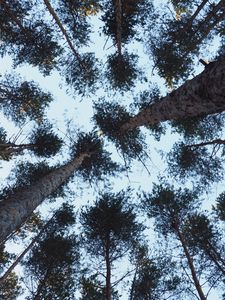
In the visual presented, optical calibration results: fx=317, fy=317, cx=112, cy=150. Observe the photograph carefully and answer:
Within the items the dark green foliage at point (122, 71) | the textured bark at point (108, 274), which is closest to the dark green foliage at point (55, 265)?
the textured bark at point (108, 274)

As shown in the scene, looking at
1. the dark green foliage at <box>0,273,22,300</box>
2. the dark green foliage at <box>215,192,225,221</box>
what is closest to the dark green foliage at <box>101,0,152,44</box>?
the dark green foliage at <box>215,192,225,221</box>

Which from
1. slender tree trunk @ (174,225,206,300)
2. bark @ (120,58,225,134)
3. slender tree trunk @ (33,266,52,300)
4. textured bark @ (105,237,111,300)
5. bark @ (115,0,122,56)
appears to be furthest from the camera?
slender tree trunk @ (33,266,52,300)

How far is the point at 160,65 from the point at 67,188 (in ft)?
23.2

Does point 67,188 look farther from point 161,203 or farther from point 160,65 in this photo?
point 160,65

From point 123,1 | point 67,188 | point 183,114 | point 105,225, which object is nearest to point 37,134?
point 67,188

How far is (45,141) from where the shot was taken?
13430 millimetres

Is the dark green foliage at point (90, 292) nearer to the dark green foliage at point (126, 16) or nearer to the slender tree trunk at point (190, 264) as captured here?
the slender tree trunk at point (190, 264)

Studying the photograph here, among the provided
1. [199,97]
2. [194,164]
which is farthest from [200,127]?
[199,97]

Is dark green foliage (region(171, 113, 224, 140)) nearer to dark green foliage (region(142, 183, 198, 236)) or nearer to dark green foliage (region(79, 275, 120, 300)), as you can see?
dark green foliage (region(142, 183, 198, 236))

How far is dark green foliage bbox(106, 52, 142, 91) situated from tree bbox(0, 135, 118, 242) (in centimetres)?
259

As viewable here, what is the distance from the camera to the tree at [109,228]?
35.4ft

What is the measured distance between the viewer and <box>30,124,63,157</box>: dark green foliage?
13422 millimetres

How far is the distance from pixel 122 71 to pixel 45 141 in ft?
14.2

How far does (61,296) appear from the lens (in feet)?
34.4
